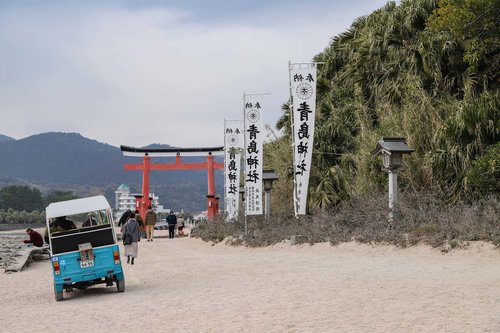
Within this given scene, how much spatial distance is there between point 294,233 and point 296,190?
69.5 inches

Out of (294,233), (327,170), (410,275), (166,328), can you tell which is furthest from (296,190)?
(166,328)

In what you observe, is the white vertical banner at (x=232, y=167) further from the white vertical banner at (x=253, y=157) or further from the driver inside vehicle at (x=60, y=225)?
the driver inside vehicle at (x=60, y=225)

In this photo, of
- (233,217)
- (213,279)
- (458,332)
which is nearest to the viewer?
(458,332)

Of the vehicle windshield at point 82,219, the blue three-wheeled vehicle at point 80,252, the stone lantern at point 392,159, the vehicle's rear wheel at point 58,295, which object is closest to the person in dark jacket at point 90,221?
the vehicle windshield at point 82,219

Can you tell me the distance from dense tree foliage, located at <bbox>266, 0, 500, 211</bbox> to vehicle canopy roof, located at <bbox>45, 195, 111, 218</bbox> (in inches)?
375

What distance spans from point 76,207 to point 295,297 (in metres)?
5.40

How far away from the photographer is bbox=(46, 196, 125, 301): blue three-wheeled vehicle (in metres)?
12.4

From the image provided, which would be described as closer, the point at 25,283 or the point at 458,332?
the point at 458,332

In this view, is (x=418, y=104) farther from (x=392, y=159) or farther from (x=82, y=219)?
(x=82, y=219)

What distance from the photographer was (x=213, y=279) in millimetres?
13664

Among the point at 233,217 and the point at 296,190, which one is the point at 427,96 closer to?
the point at 296,190

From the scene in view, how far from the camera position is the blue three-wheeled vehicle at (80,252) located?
40.7ft

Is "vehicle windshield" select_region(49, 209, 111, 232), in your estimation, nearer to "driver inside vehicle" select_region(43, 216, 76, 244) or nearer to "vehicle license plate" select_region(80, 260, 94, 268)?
"driver inside vehicle" select_region(43, 216, 76, 244)

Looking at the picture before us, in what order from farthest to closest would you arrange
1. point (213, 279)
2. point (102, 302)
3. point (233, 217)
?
point (233, 217), point (213, 279), point (102, 302)
